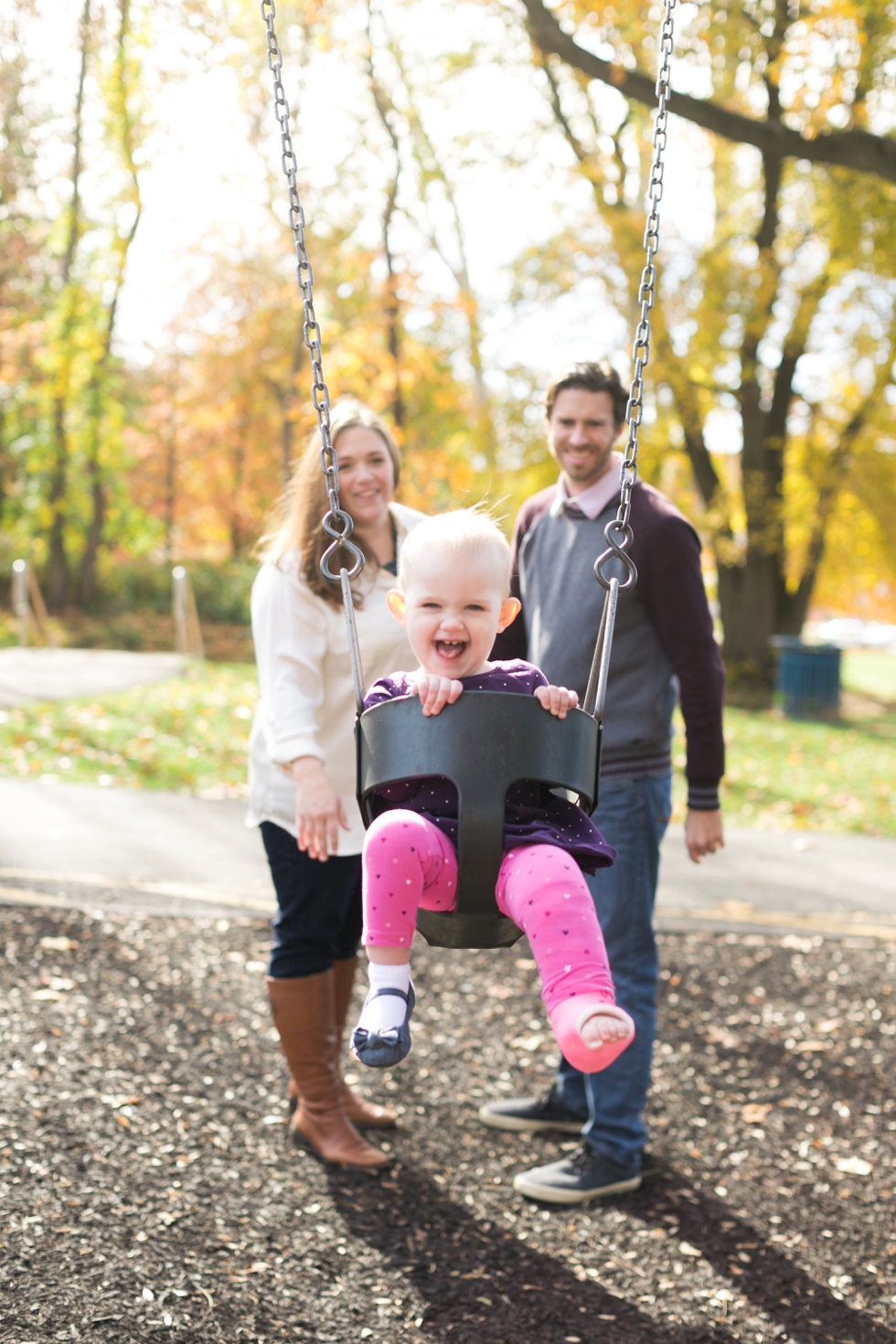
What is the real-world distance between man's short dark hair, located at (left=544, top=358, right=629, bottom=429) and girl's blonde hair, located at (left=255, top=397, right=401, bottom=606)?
1.42 feet

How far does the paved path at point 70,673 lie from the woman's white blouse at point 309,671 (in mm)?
7983

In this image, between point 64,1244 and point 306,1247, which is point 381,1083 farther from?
point 64,1244

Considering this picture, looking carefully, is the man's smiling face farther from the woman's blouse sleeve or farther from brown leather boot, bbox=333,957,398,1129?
brown leather boot, bbox=333,957,398,1129

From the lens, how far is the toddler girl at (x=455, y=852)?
1.78 meters

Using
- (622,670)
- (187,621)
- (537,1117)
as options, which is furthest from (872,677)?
(622,670)

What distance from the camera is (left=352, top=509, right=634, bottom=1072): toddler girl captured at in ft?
5.83

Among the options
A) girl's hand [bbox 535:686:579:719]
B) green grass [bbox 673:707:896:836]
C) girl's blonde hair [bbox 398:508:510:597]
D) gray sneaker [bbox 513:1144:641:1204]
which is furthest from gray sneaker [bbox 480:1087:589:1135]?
green grass [bbox 673:707:896:836]

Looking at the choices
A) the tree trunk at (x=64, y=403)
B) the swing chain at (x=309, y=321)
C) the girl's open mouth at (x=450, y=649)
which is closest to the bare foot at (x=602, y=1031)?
the girl's open mouth at (x=450, y=649)

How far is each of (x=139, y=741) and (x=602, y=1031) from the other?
761 centimetres

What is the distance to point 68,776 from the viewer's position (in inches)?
302

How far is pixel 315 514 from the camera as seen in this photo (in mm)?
2930

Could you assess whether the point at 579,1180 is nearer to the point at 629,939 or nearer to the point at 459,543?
the point at 629,939

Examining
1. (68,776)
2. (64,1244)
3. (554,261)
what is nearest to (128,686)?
(68,776)

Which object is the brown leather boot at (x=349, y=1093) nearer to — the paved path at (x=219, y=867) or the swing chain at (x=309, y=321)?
the swing chain at (x=309, y=321)
